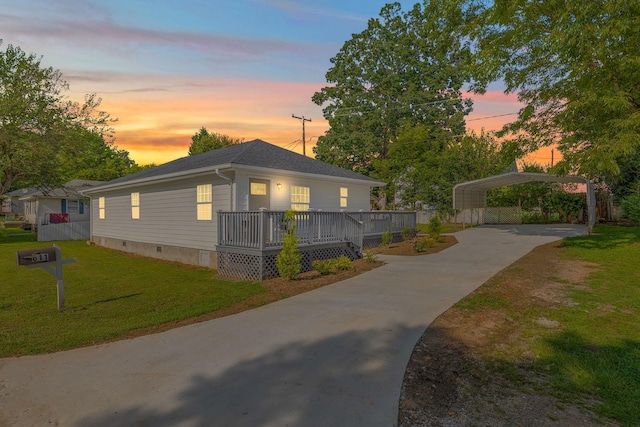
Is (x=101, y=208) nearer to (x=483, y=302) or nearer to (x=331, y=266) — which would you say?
(x=331, y=266)

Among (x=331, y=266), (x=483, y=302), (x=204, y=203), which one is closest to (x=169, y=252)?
(x=204, y=203)

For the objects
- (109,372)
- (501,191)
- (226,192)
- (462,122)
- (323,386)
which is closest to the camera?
(323,386)

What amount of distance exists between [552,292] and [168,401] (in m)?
7.52

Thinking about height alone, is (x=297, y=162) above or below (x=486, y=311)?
above

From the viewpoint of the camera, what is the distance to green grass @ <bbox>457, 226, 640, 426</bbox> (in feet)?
11.1

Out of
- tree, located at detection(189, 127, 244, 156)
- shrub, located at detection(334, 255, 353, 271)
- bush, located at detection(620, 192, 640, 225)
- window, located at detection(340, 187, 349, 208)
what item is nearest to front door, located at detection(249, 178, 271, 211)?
shrub, located at detection(334, 255, 353, 271)

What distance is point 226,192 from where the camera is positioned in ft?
36.6

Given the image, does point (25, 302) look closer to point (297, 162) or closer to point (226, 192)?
point (226, 192)

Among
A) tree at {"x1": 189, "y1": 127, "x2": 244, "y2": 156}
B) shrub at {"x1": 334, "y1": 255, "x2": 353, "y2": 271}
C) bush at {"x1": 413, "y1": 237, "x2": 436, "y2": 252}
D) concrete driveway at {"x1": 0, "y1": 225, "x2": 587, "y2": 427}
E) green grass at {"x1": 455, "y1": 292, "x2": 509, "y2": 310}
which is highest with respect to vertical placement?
tree at {"x1": 189, "y1": 127, "x2": 244, "y2": 156}

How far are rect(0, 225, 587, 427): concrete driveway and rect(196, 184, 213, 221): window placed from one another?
20.0 ft

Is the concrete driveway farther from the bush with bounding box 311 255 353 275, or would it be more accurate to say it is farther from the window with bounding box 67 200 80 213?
the window with bounding box 67 200 80 213

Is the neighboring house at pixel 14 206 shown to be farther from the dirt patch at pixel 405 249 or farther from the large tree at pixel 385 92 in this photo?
the dirt patch at pixel 405 249

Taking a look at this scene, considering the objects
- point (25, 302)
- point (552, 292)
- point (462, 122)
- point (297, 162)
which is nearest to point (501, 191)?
point (462, 122)

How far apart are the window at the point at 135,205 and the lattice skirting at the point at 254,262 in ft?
24.6
